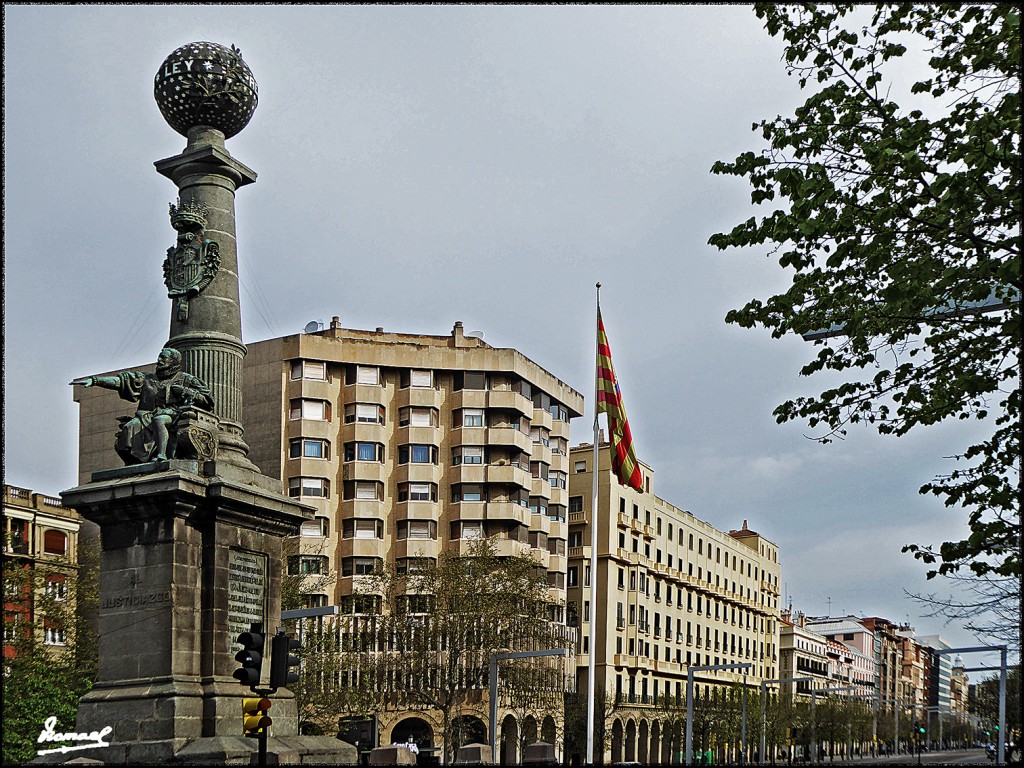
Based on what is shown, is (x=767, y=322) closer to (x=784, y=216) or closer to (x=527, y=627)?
(x=784, y=216)

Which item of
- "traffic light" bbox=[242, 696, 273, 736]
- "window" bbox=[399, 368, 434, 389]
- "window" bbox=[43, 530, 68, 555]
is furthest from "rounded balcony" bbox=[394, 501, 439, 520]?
"traffic light" bbox=[242, 696, 273, 736]

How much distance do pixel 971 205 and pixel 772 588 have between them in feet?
407

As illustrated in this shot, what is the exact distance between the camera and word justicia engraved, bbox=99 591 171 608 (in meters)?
18.5

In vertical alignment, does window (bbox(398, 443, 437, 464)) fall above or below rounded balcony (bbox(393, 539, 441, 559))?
above

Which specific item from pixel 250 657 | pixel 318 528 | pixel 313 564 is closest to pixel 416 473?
pixel 318 528

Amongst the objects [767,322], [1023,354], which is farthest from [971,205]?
[767,322]

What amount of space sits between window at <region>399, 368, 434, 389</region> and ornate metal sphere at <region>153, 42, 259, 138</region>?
197 ft

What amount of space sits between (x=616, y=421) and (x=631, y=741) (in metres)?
71.3

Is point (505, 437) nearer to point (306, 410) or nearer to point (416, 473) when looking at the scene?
point (416, 473)

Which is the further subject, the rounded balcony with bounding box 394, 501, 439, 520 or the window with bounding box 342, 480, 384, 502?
the rounded balcony with bounding box 394, 501, 439, 520

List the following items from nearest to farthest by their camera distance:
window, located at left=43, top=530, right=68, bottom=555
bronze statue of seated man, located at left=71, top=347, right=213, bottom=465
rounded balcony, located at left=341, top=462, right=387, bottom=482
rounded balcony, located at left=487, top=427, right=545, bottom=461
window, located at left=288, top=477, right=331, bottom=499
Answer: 1. bronze statue of seated man, located at left=71, top=347, right=213, bottom=465
2. window, located at left=43, top=530, right=68, bottom=555
3. window, located at left=288, top=477, right=331, bottom=499
4. rounded balcony, located at left=341, top=462, right=387, bottom=482
5. rounded balcony, located at left=487, top=427, right=545, bottom=461

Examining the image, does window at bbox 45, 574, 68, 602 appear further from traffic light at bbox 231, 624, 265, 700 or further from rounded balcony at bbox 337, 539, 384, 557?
rounded balcony at bbox 337, 539, 384, 557

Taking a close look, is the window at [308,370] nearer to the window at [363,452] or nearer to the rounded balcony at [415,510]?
the window at [363,452]

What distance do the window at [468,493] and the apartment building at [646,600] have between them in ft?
25.9
